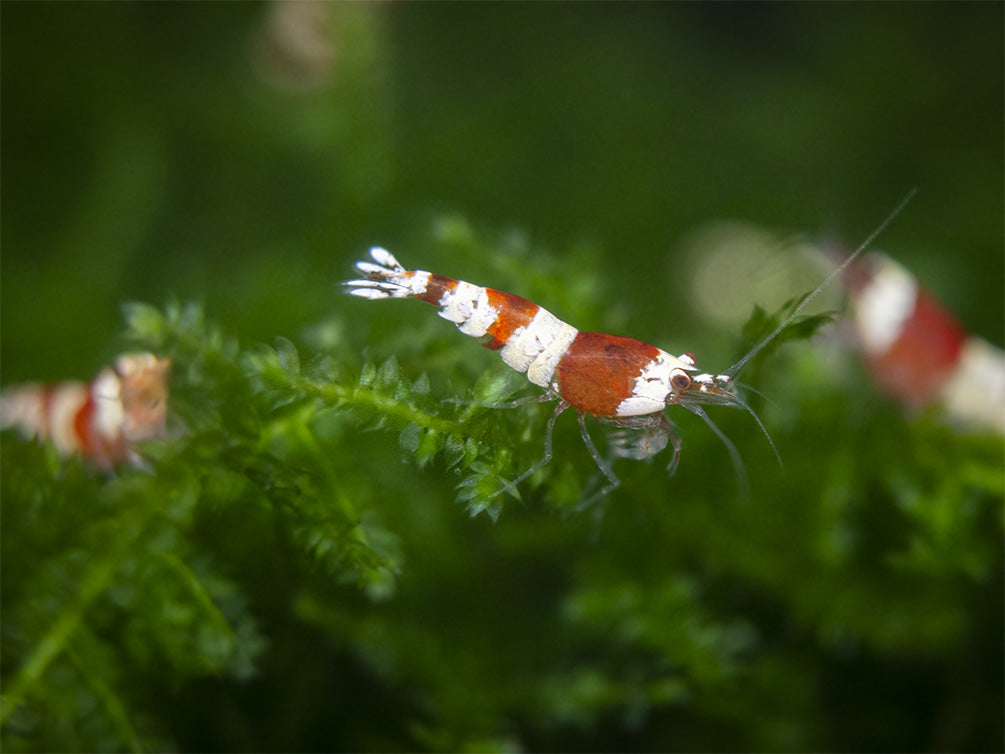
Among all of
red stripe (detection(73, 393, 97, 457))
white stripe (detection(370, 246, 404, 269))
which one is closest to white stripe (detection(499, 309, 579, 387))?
white stripe (detection(370, 246, 404, 269))

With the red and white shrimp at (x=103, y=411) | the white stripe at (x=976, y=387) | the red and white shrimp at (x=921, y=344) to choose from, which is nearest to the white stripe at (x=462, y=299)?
the red and white shrimp at (x=103, y=411)

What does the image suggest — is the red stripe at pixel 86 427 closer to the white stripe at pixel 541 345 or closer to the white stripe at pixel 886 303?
the white stripe at pixel 541 345

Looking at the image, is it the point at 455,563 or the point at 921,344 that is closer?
the point at 455,563

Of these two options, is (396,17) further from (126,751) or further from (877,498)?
(126,751)

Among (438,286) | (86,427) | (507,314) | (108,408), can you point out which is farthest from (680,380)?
(86,427)

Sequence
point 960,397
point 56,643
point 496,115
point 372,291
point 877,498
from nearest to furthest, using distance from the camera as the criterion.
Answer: point 372,291 < point 56,643 < point 877,498 < point 960,397 < point 496,115

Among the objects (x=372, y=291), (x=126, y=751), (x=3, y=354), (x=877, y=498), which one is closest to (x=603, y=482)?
(x=372, y=291)

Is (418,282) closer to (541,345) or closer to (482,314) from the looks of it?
(482,314)

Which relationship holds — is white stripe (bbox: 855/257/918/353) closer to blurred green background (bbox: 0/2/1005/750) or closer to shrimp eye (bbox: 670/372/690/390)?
blurred green background (bbox: 0/2/1005/750)
